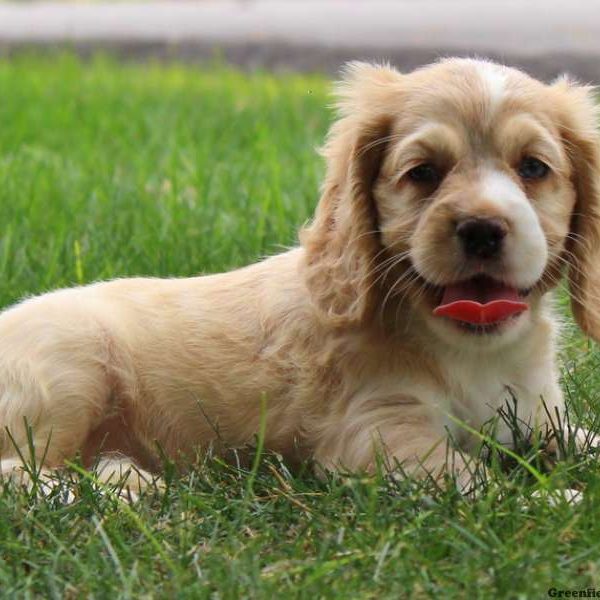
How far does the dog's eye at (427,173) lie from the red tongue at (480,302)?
1.02ft

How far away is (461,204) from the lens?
159 inches

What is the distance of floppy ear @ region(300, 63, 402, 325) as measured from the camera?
4371mm

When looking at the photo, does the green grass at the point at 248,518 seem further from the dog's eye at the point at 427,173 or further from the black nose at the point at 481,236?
the dog's eye at the point at 427,173

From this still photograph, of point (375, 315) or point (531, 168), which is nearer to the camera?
point (531, 168)

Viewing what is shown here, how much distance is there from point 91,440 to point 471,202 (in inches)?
58.3

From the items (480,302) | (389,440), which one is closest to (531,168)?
(480,302)

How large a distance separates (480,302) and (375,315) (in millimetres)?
395

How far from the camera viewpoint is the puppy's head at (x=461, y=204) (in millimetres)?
4062

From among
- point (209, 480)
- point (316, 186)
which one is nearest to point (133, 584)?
Answer: point (209, 480)

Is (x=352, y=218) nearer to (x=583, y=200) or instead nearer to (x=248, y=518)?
(x=583, y=200)

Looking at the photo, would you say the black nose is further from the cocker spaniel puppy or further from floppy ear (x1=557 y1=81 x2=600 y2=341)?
floppy ear (x1=557 y1=81 x2=600 y2=341)

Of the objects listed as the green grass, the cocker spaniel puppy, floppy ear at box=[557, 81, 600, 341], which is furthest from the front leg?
floppy ear at box=[557, 81, 600, 341]

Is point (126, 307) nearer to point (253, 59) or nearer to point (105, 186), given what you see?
point (105, 186)

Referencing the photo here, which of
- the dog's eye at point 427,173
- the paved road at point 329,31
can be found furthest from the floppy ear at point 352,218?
the paved road at point 329,31
